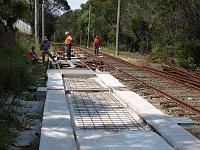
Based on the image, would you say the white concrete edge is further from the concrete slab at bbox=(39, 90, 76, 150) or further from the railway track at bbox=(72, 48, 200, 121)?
the concrete slab at bbox=(39, 90, 76, 150)

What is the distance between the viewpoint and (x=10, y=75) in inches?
497

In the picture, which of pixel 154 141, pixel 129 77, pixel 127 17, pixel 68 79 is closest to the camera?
pixel 154 141

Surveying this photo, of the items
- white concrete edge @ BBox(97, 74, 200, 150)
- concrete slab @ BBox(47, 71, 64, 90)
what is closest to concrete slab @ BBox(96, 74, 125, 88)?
concrete slab @ BBox(47, 71, 64, 90)

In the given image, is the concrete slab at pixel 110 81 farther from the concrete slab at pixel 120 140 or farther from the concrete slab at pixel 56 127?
the concrete slab at pixel 120 140

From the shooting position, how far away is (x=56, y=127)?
8.64m

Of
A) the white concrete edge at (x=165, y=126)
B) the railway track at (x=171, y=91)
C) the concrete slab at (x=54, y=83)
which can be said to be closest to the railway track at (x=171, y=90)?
the railway track at (x=171, y=91)

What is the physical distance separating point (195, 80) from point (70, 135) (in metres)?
10.0

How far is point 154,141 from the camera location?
305 inches

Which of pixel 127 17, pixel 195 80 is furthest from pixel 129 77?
pixel 127 17

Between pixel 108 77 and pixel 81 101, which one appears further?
pixel 108 77

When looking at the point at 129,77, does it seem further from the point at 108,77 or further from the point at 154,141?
the point at 154,141

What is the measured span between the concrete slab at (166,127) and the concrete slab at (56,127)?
1661 mm

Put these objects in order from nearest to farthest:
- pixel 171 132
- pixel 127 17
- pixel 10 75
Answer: pixel 171 132 → pixel 10 75 → pixel 127 17

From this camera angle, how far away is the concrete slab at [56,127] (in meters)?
7.37
